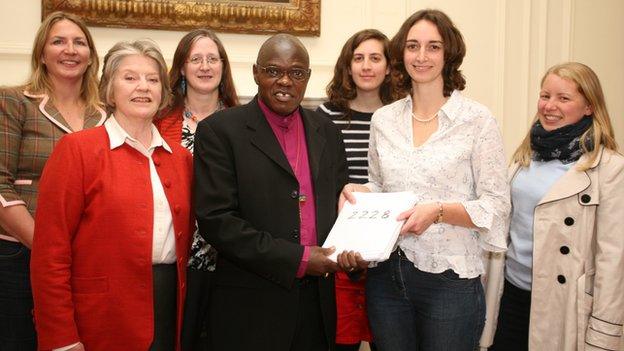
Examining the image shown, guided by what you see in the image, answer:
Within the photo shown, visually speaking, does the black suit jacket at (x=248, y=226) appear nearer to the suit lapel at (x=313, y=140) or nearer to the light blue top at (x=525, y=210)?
the suit lapel at (x=313, y=140)

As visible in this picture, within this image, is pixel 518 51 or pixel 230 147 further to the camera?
pixel 518 51

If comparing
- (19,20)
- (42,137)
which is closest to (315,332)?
(42,137)

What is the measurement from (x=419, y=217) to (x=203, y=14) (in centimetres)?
276

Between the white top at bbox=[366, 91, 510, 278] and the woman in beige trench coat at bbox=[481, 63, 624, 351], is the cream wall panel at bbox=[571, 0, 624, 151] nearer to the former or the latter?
the woman in beige trench coat at bbox=[481, 63, 624, 351]

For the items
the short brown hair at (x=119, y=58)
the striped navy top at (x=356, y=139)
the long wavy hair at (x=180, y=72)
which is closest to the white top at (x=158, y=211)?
the short brown hair at (x=119, y=58)

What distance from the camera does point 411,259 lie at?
238cm

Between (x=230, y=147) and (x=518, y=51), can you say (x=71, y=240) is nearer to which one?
(x=230, y=147)

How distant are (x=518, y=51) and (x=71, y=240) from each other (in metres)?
4.23

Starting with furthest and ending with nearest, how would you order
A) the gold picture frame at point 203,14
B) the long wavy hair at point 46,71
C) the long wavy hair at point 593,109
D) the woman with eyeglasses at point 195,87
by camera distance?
the gold picture frame at point 203,14, the woman with eyeglasses at point 195,87, the long wavy hair at point 46,71, the long wavy hair at point 593,109

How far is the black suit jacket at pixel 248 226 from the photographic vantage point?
84.2 inches

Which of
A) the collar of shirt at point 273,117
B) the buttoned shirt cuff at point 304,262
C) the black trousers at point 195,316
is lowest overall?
the black trousers at point 195,316

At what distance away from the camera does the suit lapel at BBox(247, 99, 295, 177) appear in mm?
2221

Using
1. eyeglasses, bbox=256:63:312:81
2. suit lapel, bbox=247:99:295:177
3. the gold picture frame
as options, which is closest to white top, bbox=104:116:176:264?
suit lapel, bbox=247:99:295:177

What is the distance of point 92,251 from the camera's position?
2.14m
